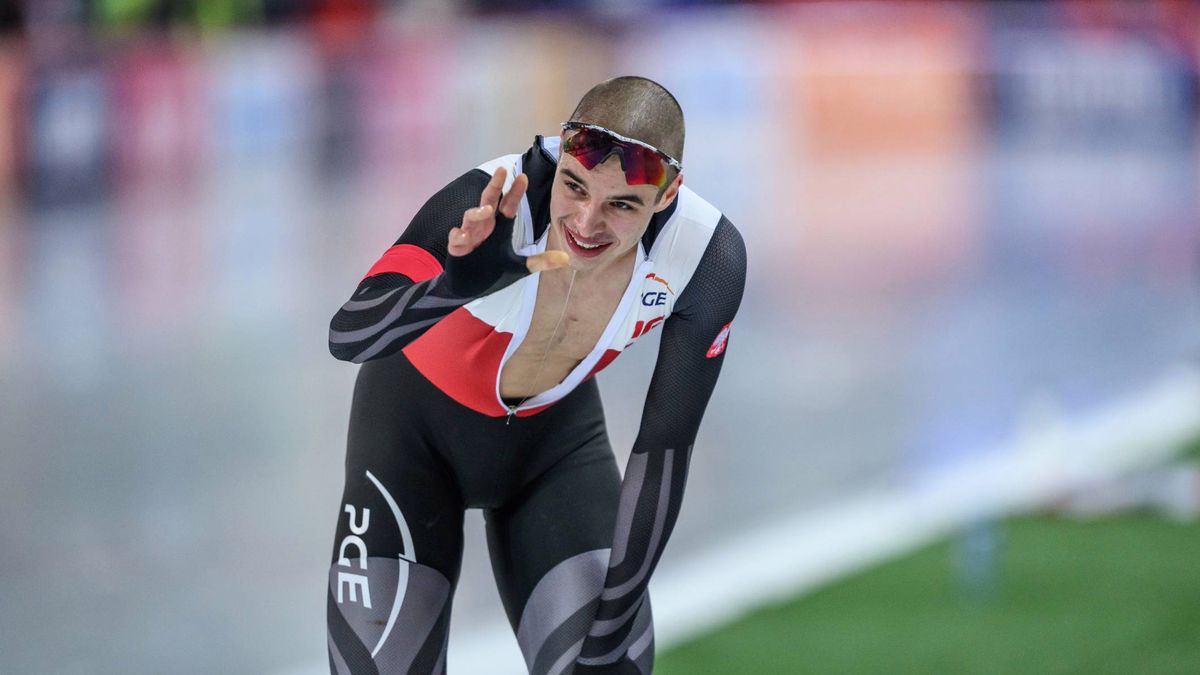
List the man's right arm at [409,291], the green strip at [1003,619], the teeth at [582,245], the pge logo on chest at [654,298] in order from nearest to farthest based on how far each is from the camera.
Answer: the man's right arm at [409,291] → the teeth at [582,245] → the pge logo on chest at [654,298] → the green strip at [1003,619]

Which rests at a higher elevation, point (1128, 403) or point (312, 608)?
point (1128, 403)

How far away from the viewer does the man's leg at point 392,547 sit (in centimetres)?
352

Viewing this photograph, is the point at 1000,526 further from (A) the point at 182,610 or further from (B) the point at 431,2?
(B) the point at 431,2

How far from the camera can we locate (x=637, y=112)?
3.23 meters

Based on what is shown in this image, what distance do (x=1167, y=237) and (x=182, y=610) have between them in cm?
999

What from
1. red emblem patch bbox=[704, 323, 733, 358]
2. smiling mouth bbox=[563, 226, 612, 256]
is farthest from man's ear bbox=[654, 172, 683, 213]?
red emblem patch bbox=[704, 323, 733, 358]

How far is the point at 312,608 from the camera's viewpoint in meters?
5.60

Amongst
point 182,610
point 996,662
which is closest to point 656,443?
point 996,662

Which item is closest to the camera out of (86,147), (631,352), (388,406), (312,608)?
(388,406)

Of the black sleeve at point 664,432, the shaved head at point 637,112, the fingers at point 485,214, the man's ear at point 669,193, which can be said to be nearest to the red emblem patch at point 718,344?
the black sleeve at point 664,432

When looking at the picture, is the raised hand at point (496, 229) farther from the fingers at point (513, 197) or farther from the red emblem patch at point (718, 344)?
the red emblem patch at point (718, 344)

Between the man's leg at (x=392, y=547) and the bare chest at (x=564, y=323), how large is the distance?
300mm

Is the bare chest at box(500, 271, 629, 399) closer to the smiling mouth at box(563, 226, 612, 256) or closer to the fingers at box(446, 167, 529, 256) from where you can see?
the smiling mouth at box(563, 226, 612, 256)

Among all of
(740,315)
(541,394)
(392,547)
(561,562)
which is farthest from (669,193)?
(740,315)
